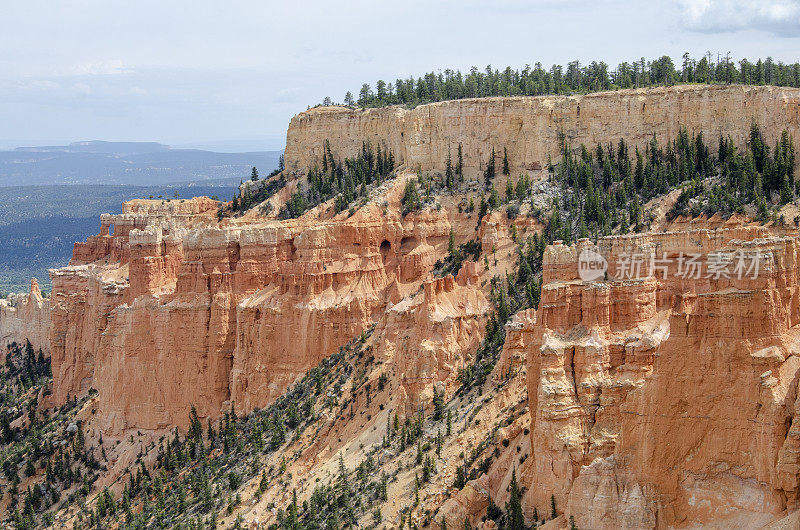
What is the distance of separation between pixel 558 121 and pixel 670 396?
54.6 m

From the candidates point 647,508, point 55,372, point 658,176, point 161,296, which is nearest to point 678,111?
point 658,176

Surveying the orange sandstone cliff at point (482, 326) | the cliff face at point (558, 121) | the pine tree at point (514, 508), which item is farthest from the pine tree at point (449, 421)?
the cliff face at point (558, 121)

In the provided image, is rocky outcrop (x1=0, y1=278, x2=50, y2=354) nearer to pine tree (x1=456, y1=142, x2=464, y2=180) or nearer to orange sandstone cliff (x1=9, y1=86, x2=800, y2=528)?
orange sandstone cliff (x1=9, y1=86, x2=800, y2=528)

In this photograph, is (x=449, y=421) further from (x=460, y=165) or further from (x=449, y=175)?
(x=460, y=165)

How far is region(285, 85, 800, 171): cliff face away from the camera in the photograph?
89688 mm

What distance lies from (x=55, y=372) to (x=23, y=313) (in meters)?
15.1

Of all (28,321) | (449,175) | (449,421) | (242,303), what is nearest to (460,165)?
(449,175)

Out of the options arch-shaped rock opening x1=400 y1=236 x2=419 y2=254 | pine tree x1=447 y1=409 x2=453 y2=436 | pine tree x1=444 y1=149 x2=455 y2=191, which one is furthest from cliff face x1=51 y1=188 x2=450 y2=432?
pine tree x1=447 y1=409 x2=453 y2=436

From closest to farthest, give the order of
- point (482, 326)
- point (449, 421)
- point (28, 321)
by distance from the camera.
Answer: point (449, 421)
point (482, 326)
point (28, 321)

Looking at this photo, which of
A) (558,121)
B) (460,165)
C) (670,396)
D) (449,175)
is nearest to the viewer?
(670,396)

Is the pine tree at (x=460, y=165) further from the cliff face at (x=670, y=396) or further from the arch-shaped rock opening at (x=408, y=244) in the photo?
the cliff face at (x=670, y=396)

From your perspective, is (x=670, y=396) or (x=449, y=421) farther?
(x=449, y=421)

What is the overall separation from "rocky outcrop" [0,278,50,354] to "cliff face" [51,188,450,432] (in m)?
17.7

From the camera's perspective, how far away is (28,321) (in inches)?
4806
